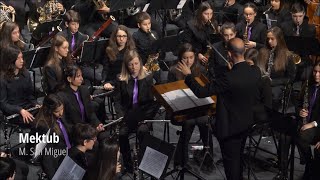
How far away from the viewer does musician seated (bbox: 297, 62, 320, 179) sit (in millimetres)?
6441

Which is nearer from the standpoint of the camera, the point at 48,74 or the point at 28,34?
the point at 48,74

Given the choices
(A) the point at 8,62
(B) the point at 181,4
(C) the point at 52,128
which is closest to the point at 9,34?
(A) the point at 8,62

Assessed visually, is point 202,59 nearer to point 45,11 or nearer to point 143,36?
point 143,36

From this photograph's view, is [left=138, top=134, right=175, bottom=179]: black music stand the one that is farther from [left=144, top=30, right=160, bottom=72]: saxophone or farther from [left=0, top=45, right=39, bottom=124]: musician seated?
[left=144, top=30, right=160, bottom=72]: saxophone

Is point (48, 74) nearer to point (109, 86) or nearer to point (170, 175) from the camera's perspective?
point (109, 86)

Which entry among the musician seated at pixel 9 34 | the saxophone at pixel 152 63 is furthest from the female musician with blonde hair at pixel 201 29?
the musician seated at pixel 9 34

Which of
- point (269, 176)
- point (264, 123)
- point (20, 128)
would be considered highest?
point (264, 123)

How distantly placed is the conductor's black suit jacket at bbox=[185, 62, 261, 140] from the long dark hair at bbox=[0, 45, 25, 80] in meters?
2.31

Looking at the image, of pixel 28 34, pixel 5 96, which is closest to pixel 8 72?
pixel 5 96

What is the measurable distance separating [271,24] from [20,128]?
14.3ft

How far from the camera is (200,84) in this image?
5758 millimetres

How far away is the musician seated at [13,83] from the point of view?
6.95 m

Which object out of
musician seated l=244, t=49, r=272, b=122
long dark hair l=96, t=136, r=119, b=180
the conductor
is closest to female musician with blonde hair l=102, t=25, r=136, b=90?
musician seated l=244, t=49, r=272, b=122

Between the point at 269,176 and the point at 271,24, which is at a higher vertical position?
the point at 271,24
